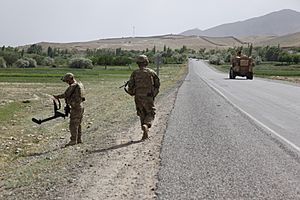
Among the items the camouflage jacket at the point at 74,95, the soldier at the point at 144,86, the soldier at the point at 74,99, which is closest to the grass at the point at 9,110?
the soldier at the point at 74,99

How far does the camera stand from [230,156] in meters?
9.27

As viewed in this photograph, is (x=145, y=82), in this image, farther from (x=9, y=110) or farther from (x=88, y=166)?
(x=9, y=110)

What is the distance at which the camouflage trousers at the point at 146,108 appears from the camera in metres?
11.7

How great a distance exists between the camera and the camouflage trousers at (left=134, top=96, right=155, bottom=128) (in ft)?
38.5

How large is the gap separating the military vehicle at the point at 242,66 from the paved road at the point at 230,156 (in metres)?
31.4

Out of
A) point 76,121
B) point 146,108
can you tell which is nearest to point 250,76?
point 76,121

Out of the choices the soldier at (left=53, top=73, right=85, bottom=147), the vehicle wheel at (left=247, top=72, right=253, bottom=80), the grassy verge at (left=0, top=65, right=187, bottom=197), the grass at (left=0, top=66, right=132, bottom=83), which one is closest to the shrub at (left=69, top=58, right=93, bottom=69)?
the grass at (left=0, top=66, right=132, bottom=83)

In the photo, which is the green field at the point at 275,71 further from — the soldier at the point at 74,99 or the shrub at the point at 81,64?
the soldier at the point at 74,99

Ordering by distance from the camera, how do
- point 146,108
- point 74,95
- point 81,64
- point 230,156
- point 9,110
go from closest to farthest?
point 230,156, point 146,108, point 74,95, point 9,110, point 81,64

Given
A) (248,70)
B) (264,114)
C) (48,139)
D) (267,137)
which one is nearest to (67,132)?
(48,139)

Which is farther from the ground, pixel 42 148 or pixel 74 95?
pixel 74 95

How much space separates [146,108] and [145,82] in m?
0.66

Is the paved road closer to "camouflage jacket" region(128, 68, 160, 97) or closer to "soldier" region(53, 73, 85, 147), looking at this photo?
"camouflage jacket" region(128, 68, 160, 97)

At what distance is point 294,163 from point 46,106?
888 inches
